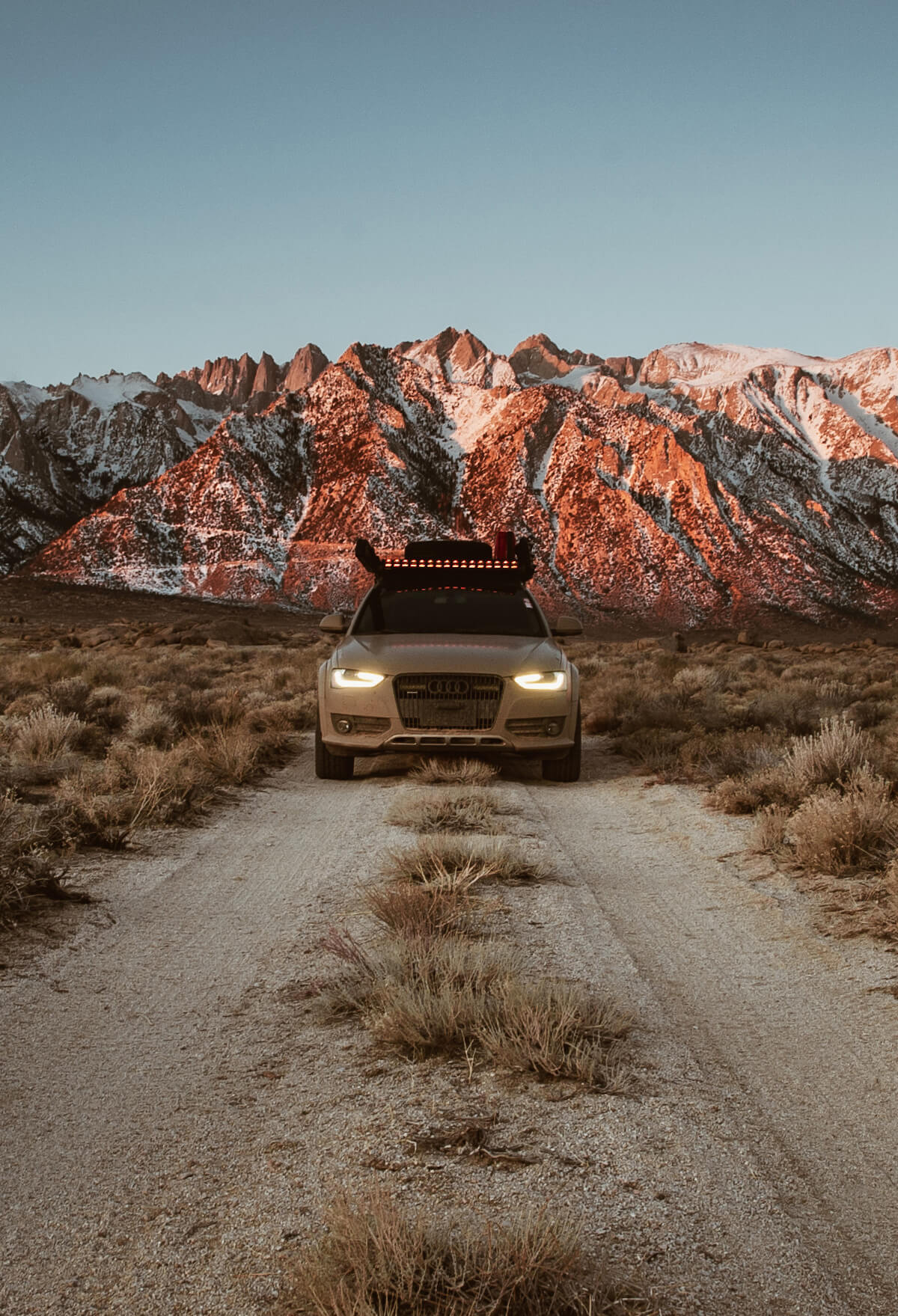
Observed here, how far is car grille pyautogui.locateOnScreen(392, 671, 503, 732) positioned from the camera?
29.9ft

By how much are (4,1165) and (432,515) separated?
93.9 metres

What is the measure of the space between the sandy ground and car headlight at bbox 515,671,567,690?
12.4ft

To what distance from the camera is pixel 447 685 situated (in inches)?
360

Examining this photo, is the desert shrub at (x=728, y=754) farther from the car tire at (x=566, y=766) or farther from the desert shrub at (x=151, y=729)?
the desert shrub at (x=151, y=729)

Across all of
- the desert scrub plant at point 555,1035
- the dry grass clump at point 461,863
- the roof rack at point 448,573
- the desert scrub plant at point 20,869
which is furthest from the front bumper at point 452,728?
the desert scrub plant at point 555,1035

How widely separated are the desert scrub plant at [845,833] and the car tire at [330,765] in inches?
178

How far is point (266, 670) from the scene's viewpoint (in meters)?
24.2

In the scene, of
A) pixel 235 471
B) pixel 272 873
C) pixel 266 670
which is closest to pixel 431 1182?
pixel 272 873

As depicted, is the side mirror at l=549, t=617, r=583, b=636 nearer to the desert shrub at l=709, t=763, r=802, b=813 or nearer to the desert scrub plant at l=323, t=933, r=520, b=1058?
the desert shrub at l=709, t=763, r=802, b=813

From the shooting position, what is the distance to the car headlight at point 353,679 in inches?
362

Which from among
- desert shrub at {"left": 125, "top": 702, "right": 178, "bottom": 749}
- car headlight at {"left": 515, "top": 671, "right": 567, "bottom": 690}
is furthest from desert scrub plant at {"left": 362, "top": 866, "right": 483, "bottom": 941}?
desert shrub at {"left": 125, "top": 702, "right": 178, "bottom": 749}

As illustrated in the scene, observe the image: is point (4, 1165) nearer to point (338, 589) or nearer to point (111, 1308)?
point (111, 1308)

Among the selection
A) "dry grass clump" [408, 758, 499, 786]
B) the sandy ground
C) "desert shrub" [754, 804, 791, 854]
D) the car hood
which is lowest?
"dry grass clump" [408, 758, 499, 786]

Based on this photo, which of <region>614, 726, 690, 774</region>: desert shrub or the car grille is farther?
<region>614, 726, 690, 774</region>: desert shrub
